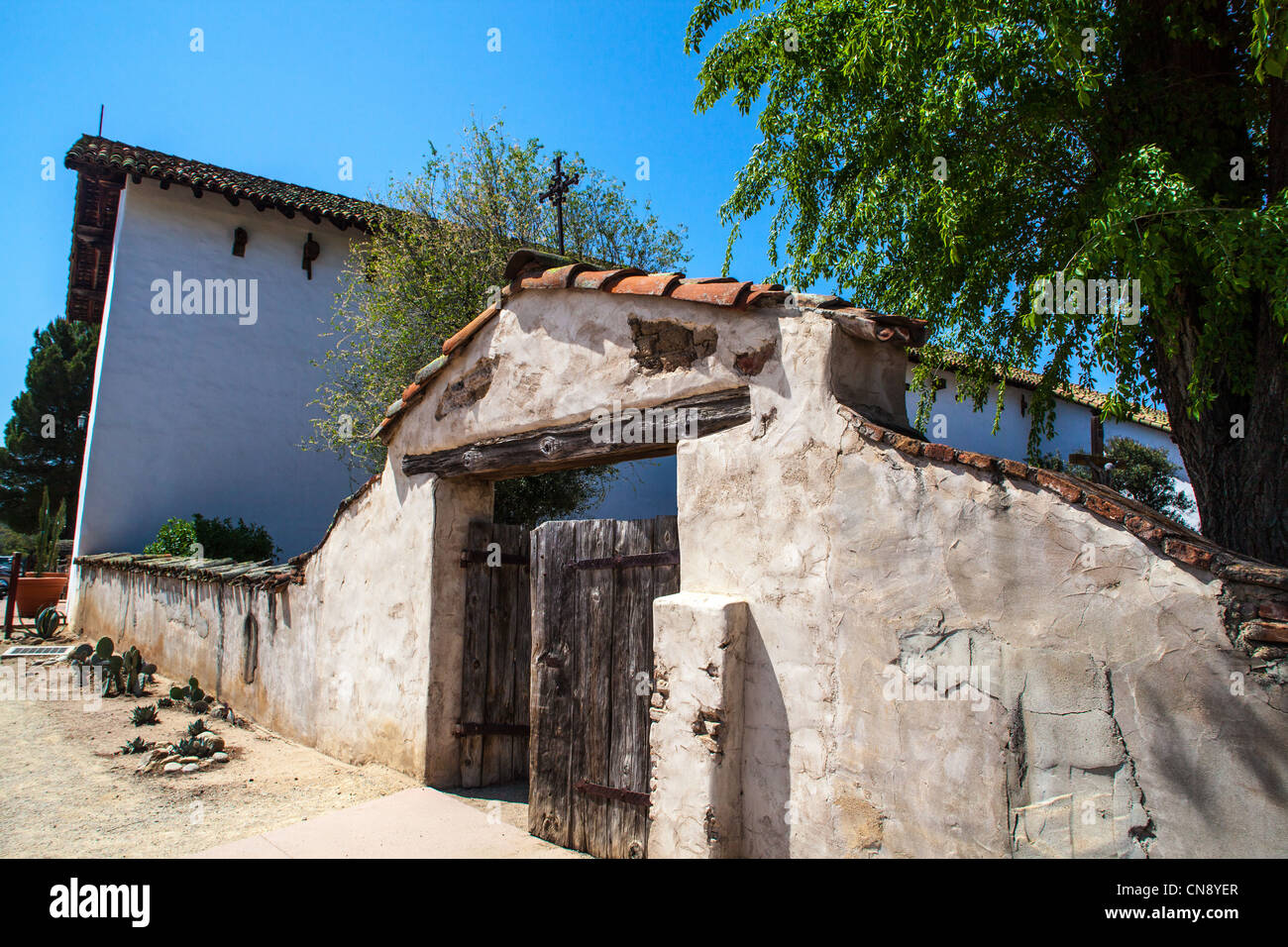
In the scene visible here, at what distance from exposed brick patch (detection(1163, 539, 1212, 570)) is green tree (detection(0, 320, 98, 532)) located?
2909 cm

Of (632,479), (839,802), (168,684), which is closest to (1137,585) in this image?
(839,802)

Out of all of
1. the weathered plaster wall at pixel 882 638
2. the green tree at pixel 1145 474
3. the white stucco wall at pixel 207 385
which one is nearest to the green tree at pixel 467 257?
the white stucco wall at pixel 207 385

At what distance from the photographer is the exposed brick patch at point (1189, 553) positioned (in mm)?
2275

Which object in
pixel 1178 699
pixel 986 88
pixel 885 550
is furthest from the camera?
pixel 986 88

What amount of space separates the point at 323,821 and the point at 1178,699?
4466 mm

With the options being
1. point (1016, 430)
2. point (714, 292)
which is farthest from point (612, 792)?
point (1016, 430)

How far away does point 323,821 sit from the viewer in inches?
181

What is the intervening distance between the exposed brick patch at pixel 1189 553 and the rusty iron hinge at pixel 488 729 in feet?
13.8

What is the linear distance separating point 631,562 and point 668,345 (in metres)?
1.18

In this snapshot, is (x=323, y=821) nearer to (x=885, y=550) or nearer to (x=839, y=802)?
(x=839, y=802)

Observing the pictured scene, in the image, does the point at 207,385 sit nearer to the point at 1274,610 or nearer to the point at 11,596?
the point at 11,596

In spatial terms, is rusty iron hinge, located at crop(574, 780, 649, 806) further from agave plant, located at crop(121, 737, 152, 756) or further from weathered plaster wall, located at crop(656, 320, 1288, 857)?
agave plant, located at crop(121, 737, 152, 756)

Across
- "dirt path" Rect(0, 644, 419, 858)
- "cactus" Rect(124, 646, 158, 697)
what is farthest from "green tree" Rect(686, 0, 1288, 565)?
"cactus" Rect(124, 646, 158, 697)

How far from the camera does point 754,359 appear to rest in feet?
11.6
